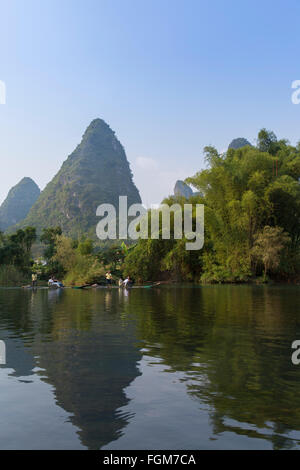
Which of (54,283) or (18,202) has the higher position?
(18,202)

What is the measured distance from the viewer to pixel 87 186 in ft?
389

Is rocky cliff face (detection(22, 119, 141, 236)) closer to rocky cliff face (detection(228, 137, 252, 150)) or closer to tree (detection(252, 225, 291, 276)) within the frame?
rocky cliff face (detection(228, 137, 252, 150))

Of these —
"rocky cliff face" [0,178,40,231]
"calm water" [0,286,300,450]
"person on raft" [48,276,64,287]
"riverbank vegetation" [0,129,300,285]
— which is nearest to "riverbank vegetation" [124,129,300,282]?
"riverbank vegetation" [0,129,300,285]

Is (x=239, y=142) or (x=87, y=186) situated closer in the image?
(x=239, y=142)

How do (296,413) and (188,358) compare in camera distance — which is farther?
(188,358)

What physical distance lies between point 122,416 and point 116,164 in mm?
140760

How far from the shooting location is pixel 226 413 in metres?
4.04

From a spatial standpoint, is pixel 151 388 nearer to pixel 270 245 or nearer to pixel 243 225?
pixel 270 245

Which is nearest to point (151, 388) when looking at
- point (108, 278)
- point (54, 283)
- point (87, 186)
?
point (54, 283)

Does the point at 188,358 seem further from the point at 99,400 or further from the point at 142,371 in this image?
the point at 99,400

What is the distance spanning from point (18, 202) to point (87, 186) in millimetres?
51364
